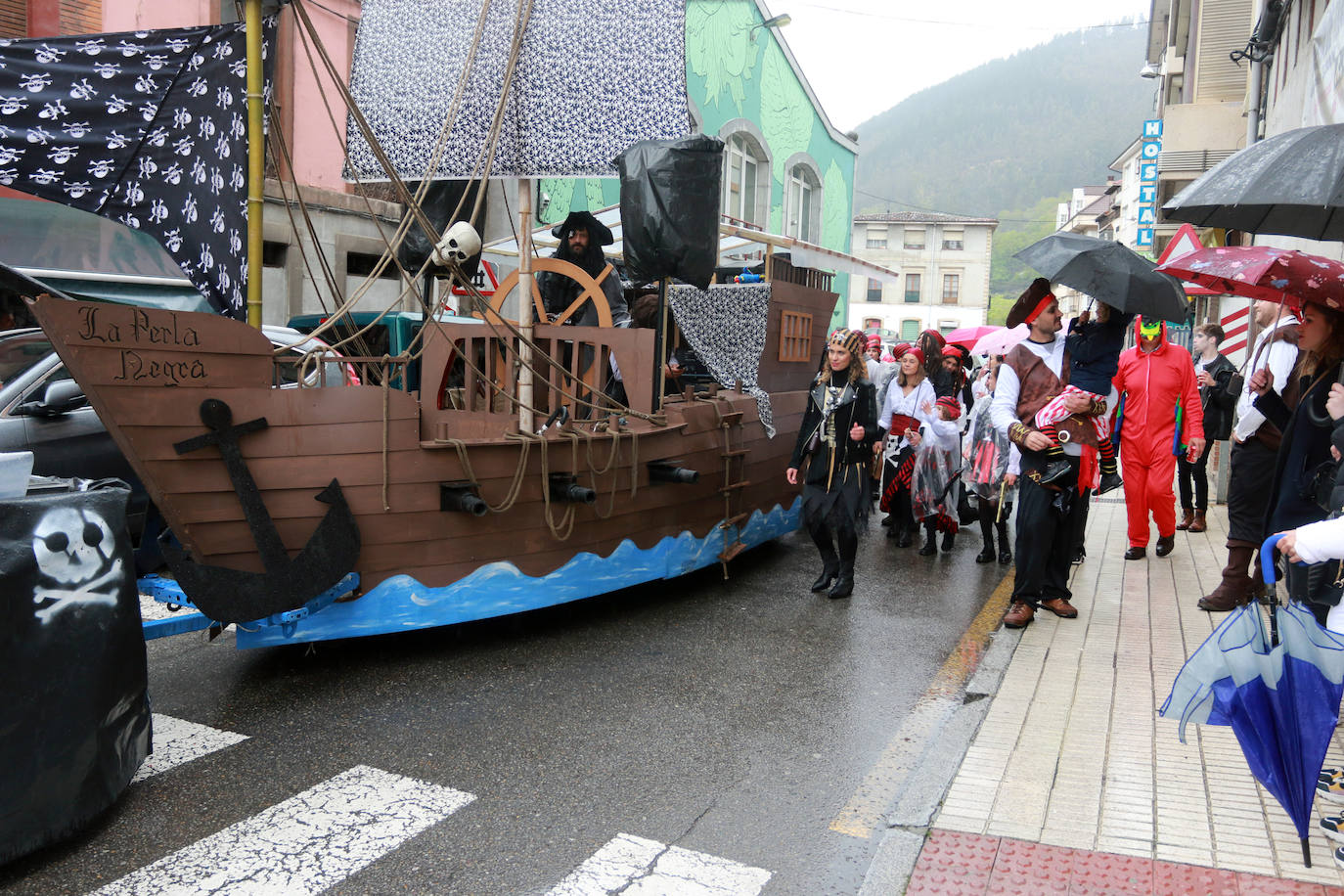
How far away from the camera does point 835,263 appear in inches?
413

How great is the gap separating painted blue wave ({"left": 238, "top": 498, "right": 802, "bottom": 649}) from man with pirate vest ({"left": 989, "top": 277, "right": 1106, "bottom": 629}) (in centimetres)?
215

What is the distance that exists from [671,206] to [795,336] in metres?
2.50

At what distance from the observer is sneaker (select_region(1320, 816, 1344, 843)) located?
128 inches

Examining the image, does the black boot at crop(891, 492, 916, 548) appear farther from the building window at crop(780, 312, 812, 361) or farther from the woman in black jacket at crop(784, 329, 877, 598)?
the woman in black jacket at crop(784, 329, 877, 598)

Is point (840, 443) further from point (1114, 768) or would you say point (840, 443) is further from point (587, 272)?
point (1114, 768)

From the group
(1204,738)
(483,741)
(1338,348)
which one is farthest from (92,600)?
(1338,348)

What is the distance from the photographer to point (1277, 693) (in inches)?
114

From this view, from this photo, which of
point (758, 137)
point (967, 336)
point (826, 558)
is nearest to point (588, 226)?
point (826, 558)

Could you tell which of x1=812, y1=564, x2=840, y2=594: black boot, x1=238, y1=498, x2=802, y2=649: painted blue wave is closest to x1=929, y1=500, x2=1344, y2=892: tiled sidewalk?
x1=812, y1=564, x2=840, y2=594: black boot

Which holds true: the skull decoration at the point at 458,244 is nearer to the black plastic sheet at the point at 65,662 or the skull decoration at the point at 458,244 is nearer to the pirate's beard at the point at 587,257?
the pirate's beard at the point at 587,257

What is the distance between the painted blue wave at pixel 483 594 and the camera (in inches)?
189

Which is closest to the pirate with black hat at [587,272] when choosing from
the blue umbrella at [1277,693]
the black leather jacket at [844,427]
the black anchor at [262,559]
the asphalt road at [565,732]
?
the black leather jacket at [844,427]

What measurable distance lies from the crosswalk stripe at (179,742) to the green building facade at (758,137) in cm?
1206

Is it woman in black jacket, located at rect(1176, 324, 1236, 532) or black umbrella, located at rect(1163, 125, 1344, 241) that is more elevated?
black umbrella, located at rect(1163, 125, 1344, 241)
